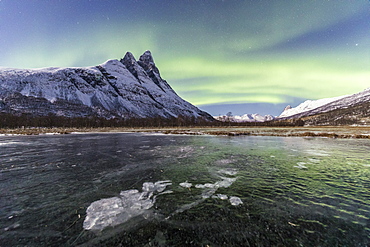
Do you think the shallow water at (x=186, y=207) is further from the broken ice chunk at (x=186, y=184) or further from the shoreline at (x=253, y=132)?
the shoreline at (x=253, y=132)

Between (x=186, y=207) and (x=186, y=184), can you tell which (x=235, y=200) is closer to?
(x=186, y=207)

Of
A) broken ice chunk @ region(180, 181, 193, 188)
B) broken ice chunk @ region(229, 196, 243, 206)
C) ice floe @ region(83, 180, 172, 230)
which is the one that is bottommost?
ice floe @ region(83, 180, 172, 230)

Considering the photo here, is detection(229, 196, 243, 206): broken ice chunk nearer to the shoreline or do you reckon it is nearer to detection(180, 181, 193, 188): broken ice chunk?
detection(180, 181, 193, 188): broken ice chunk

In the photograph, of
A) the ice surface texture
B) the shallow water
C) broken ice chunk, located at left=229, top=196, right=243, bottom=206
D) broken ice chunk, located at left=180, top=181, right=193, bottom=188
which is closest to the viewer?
the shallow water

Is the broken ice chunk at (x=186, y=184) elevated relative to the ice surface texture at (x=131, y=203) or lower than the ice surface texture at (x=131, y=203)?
elevated

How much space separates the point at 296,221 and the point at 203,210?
3.48m

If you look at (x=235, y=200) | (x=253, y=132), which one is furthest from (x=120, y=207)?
(x=253, y=132)

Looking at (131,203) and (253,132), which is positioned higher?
(253,132)

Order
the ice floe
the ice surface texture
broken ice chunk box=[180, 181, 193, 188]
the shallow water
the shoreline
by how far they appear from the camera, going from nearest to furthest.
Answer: the shallow water < the ice floe < the ice surface texture < broken ice chunk box=[180, 181, 193, 188] < the shoreline

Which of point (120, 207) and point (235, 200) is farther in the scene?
point (235, 200)

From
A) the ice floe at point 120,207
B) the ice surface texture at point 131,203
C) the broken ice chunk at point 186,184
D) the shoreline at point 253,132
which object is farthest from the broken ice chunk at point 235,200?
the shoreline at point 253,132

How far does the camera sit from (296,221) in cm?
612

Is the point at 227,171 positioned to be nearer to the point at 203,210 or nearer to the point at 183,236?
the point at 203,210

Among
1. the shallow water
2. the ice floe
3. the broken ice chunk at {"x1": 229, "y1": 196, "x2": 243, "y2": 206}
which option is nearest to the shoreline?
the shallow water
